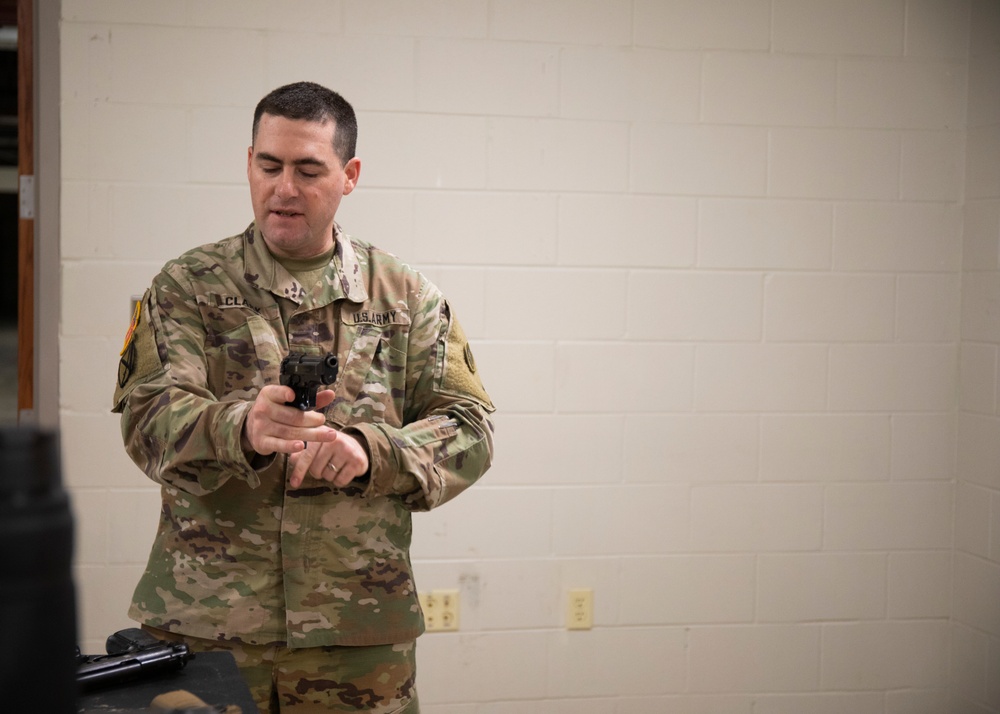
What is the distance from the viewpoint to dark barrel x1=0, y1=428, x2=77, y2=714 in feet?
2.23

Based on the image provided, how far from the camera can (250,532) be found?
191cm

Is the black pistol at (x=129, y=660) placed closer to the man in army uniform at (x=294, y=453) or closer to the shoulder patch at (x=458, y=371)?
the man in army uniform at (x=294, y=453)

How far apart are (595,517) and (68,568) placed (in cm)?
251

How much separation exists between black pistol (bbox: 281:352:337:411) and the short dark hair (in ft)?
1.95

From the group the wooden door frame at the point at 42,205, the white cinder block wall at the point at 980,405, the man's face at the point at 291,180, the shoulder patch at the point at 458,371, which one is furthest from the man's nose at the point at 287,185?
the white cinder block wall at the point at 980,405

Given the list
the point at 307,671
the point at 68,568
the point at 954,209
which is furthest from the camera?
the point at 954,209

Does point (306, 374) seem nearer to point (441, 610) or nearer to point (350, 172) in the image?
point (350, 172)

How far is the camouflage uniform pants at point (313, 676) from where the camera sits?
1886 millimetres

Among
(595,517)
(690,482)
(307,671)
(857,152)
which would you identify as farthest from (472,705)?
(857,152)

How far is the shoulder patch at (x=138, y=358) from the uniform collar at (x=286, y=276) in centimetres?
21

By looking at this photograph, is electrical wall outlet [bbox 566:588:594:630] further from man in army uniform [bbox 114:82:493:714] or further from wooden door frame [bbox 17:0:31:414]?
wooden door frame [bbox 17:0:31:414]

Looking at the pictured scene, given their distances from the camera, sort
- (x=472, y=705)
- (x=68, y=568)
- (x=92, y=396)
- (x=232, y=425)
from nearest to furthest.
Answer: (x=68, y=568), (x=232, y=425), (x=92, y=396), (x=472, y=705)

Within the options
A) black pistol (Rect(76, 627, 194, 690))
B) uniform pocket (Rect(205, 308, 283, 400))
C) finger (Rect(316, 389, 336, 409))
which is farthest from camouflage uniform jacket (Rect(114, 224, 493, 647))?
black pistol (Rect(76, 627, 194, 690))

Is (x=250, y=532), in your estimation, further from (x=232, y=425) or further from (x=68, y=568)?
(x=68, y=568)
